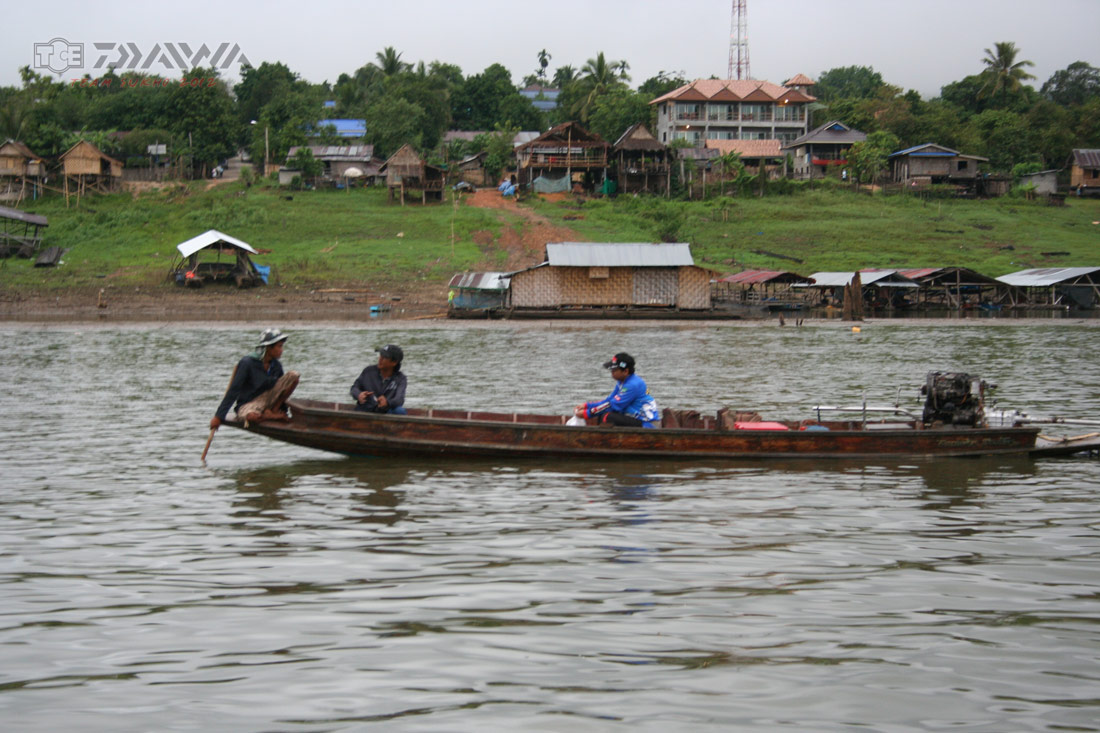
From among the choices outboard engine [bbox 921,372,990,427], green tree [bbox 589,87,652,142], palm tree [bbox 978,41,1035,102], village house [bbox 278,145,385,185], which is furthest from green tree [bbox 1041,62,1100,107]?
outboard engine [bbox 921,372,990,427]

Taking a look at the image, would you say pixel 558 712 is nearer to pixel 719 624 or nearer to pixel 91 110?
pixel 719 624

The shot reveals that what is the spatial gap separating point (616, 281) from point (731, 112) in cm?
3577

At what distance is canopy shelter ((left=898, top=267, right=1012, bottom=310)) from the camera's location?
4197 centimetres

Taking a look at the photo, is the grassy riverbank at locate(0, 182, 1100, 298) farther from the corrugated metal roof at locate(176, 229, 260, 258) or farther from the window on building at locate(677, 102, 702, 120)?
the window on building at locate(677, 102, 702, 120)

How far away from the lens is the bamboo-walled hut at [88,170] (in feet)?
181

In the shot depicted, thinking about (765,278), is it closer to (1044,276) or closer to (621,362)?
(1044,276)

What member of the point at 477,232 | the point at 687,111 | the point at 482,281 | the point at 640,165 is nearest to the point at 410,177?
the point at 477,232

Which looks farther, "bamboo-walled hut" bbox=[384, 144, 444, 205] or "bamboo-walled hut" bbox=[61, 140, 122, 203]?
"bamboo-walled hut" bbox=[384, 144, 444, 205]

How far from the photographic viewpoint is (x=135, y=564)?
786cm

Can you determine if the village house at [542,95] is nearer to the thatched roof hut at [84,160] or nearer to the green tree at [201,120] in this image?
the green tree at [201,120]

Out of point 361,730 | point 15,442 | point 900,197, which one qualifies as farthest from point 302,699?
point 900,197

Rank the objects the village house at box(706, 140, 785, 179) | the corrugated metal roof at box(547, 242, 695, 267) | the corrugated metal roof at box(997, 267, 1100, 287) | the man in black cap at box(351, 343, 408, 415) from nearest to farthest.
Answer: the man in black cap at box(351, 343, 408, 415) < the corrugated metal roof at box(547, 242, 695, 267) < the corrugated metal roof at box(997, 267, 1100, 287) < the village house at box(706, 140, 785, 179)

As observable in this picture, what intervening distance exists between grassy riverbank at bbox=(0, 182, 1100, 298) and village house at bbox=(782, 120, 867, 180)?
787 centimetres

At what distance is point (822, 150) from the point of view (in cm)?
6681
